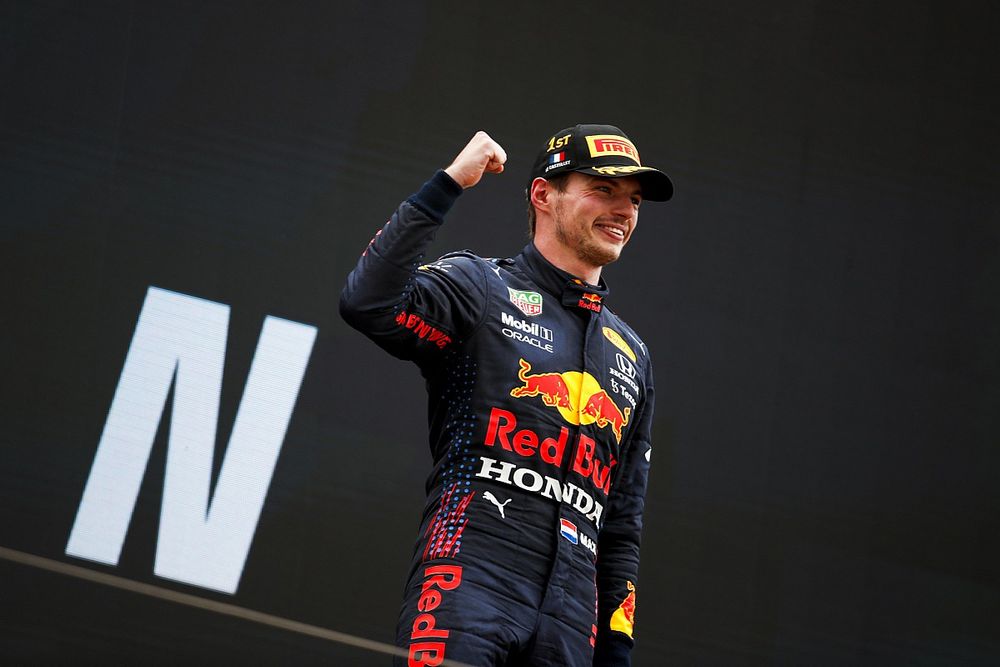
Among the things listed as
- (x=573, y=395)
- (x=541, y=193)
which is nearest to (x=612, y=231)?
(x=541, y=193)

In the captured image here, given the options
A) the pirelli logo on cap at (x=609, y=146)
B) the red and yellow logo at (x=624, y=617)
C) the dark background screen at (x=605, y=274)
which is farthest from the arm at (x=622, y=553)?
the dark background screen at (x=605, y=274)

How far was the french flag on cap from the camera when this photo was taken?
1.57m

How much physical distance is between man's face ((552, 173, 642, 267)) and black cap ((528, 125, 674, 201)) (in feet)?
0.07

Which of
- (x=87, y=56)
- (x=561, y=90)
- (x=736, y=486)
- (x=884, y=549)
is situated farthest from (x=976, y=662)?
(x=87, y=56)

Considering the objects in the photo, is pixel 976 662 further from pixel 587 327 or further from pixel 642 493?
pixel 587 327

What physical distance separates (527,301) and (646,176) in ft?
0.88

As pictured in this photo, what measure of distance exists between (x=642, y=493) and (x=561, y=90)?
1.27 m

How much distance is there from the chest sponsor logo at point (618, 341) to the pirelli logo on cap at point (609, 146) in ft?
0.85

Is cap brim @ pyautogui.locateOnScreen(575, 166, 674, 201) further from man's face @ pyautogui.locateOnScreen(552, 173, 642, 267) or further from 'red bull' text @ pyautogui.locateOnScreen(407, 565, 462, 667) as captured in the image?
'red bull' text @ pyautogui.locateOnScreen(407, 565, 462, 667)

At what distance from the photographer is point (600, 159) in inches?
70.3

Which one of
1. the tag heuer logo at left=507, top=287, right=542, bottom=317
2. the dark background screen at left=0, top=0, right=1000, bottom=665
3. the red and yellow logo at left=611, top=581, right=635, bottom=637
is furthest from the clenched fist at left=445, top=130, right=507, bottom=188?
the dark background screen at left=0, top=0, right=1000, bottom=665

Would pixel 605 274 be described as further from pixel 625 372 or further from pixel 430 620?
pixel 430 620

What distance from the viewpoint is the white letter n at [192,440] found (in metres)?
2.45

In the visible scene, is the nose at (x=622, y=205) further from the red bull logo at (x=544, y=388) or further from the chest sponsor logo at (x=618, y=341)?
the red bull logo at (x=544, y=388)
